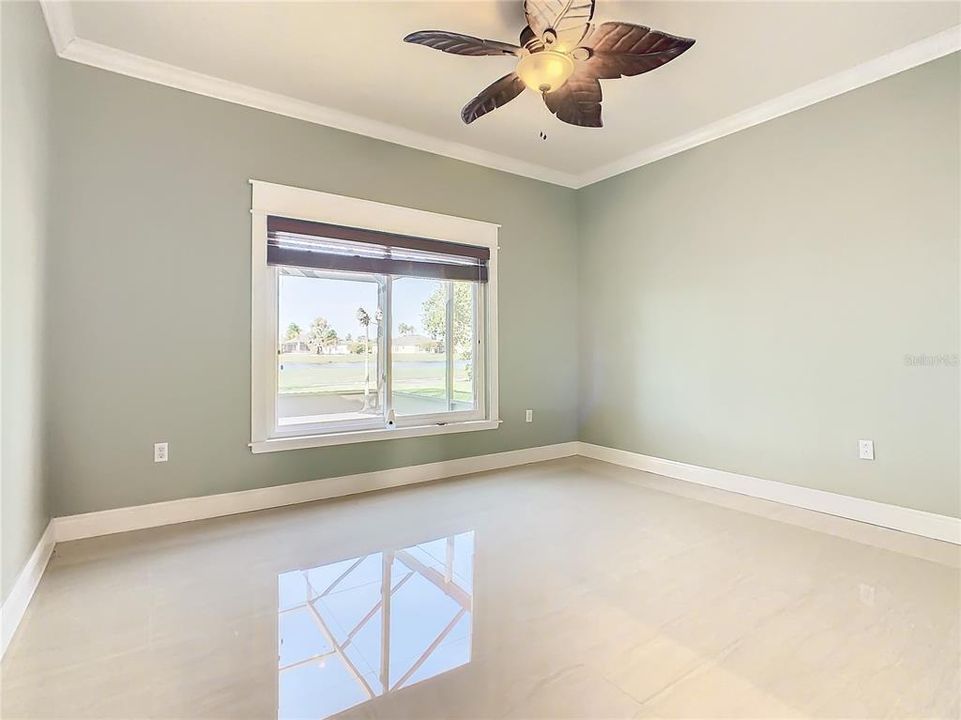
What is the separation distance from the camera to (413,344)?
387 cm

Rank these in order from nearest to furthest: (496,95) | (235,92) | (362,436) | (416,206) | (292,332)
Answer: (496,95) < (235,92) < (292,332) < (362,436) < (416,206)

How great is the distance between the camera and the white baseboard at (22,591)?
165 cm

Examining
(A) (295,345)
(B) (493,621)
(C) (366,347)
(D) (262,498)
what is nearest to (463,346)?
(C) (366,347)

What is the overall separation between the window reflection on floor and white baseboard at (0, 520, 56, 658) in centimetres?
87

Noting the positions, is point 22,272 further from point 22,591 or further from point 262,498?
point 262,498

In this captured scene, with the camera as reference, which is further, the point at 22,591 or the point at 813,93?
the point at 813,93

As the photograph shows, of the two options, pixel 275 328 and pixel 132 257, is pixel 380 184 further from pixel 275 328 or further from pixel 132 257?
pixel 132 257

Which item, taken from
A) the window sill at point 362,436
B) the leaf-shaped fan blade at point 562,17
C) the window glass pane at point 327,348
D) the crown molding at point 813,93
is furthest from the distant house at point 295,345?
the crown molding at point 813,93

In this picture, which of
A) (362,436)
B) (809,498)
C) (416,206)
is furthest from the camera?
(416,206)

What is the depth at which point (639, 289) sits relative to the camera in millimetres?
4156

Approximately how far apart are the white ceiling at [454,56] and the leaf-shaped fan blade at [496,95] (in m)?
0.30

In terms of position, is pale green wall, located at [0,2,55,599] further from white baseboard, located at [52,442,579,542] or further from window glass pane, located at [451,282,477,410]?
window glass pane, located at [451,282,477,410]

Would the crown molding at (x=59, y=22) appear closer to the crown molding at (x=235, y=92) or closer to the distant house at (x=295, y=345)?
the crown molding at (x=235, y=92)

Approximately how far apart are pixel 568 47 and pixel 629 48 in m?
0.27
